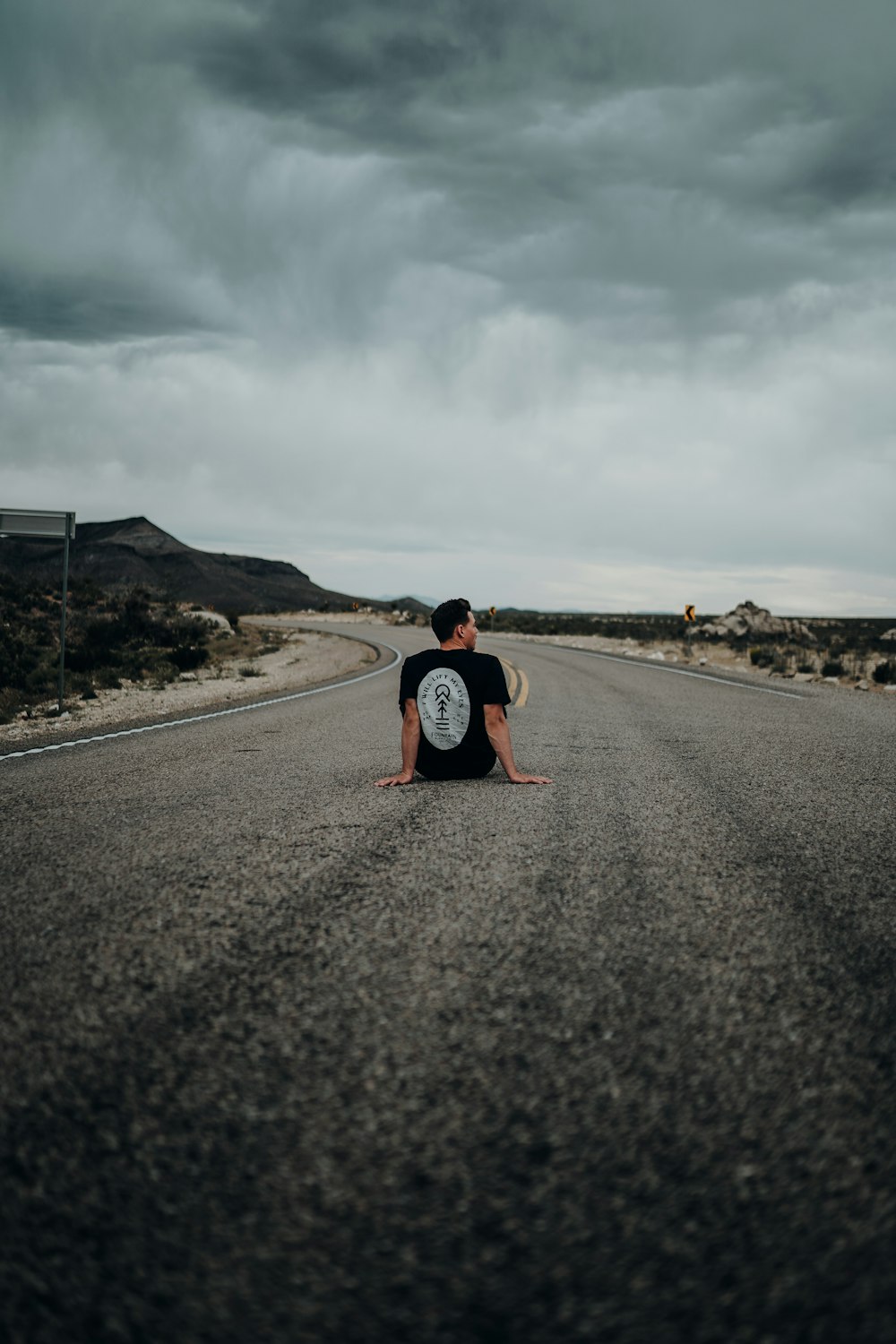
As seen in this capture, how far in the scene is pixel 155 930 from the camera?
3207 mm

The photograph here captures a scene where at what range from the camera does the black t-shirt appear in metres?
5.84

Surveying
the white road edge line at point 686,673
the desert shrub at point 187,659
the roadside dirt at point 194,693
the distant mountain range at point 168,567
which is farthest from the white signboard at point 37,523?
the distant mountain range at point 168,567

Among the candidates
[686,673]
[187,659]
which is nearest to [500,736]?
[686,673]

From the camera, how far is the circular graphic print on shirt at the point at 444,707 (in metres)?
Result: 5.85

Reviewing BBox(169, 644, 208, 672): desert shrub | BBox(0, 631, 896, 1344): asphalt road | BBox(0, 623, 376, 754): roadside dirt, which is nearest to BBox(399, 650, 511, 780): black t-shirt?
BBox(0, 631, 896, 1344): asphalt road

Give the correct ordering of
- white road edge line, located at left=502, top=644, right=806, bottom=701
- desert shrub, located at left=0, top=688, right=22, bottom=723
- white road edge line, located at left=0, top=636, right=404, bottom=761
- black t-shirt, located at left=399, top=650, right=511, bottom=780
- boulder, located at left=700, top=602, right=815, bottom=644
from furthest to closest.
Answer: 1. boulder, located at left=700, top=602, right=815, bottom=644
2. white road edge line, located at left=502, top=644, right=806, bottom=701
3. desert shrub, located at left=0, top=688, right=22, bottom=723
4. white road edge line, located at left=0, top=636, right=404, bottom=761
5. black t-shirt, located at left=399, top=650, right=511, bottom=780

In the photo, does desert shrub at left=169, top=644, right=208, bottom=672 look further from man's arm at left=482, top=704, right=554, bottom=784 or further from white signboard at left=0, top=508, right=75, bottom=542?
man's arm at left=482, top=704, right=554, bottom=784

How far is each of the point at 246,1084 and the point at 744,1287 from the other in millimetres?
1277

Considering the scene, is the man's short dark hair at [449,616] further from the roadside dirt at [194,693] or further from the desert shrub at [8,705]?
the desert shrub at [8,705]

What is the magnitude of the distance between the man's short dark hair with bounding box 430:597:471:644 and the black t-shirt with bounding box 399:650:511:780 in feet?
0.47

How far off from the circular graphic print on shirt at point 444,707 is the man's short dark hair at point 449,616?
31 cm

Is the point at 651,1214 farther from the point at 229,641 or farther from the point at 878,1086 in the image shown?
the point at 229,641

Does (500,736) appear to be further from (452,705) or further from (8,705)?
(8,705)

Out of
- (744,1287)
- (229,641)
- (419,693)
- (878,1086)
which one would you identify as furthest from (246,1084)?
(229,641)
